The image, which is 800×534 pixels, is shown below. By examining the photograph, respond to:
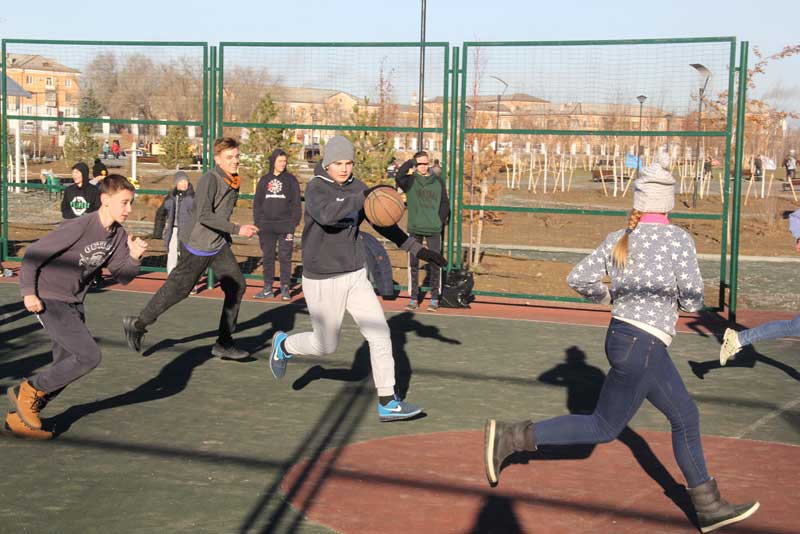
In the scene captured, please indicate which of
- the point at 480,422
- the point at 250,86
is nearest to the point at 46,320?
the point at 480,422

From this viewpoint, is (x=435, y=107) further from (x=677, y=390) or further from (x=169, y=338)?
(x=677, y=390)

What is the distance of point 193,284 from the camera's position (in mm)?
10047

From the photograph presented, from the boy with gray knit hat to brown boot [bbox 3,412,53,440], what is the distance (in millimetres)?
2070

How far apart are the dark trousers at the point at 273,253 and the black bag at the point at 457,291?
2062 mm

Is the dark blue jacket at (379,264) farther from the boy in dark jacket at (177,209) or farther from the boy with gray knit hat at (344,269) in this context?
the boy in dark jacket at (177,209)

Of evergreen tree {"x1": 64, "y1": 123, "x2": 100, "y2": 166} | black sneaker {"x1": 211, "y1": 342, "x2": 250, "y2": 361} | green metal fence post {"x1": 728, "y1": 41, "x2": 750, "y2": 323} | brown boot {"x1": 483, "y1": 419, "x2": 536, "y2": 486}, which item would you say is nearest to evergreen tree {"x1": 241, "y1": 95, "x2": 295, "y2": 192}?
evergreen tree {"x1": 64, "y1": 123, "x2": 100, "y2": 166}

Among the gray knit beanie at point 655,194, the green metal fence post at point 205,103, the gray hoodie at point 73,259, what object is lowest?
the gray hoodie at point 73,259

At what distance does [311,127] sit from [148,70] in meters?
11.4

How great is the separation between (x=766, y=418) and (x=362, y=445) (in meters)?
3.26

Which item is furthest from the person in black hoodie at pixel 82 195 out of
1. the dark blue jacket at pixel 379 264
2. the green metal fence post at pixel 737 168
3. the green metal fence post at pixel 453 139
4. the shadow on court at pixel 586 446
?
the green metal fence post at pixel 737 168

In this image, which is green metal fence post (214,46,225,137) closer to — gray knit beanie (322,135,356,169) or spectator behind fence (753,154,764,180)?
gray knit beanie (322,135,356,169)

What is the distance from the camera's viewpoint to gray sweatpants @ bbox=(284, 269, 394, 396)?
790 cm

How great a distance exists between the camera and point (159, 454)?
7.03 m

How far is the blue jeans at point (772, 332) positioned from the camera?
9312 mm
